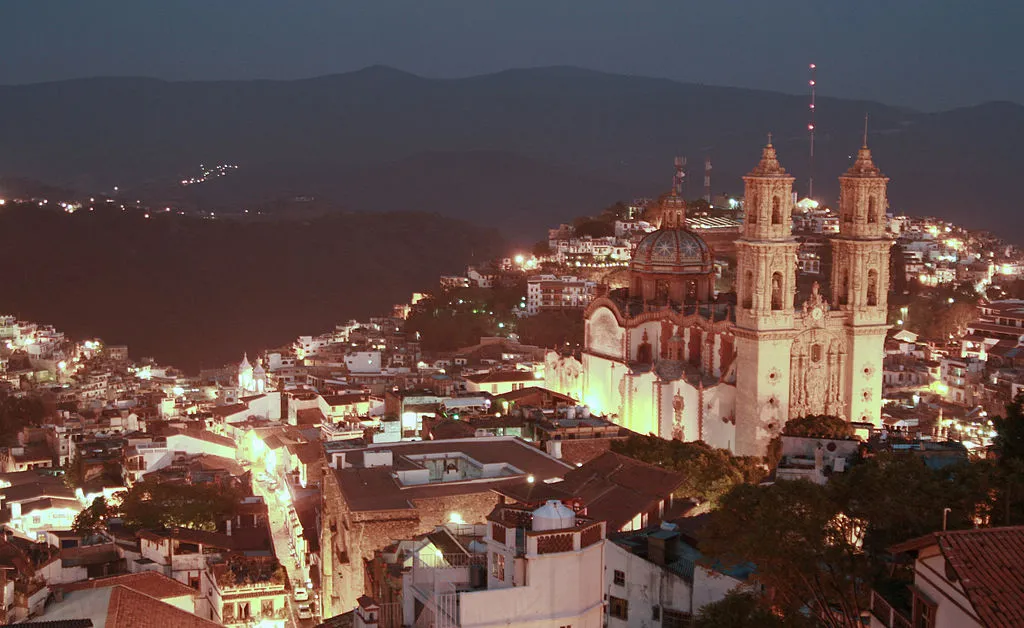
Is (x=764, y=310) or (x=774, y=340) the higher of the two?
(x=764, y=310)

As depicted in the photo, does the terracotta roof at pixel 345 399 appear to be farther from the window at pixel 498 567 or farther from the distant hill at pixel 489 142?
the distant hill at pixel 489 142

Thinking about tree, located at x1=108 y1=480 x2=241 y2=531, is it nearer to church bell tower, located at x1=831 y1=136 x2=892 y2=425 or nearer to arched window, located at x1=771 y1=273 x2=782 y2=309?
arched window, located at x1=771 y1=273 x2=782 y2=309

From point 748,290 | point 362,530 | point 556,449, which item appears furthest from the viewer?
point 748,290

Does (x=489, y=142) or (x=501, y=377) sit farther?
(x=489, y=142)

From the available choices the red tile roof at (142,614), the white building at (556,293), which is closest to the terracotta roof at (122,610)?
the red tile roof at (142,614)

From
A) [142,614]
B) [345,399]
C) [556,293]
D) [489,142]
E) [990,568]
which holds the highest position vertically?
[489,142]

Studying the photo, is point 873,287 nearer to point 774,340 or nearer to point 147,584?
point 774,340

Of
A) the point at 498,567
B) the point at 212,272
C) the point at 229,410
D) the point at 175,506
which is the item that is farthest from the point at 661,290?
the point at 212,272

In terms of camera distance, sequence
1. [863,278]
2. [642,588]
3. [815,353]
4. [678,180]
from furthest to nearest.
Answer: [678,180] < [815,353] < [863,278] < [642,588]
